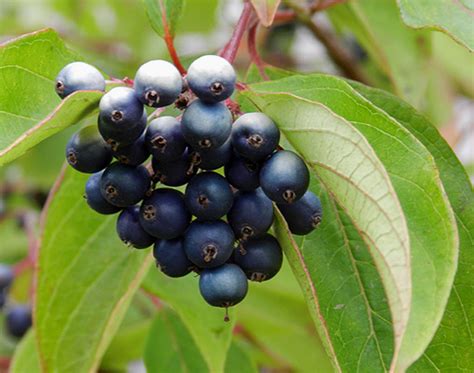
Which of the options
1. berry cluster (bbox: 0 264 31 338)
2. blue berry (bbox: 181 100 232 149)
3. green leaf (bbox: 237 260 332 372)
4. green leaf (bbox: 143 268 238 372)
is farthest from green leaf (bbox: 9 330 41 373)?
blue berry (bbox: 181 100 232 149)

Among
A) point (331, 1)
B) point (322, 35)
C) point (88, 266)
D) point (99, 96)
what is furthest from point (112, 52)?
point (99, 96)

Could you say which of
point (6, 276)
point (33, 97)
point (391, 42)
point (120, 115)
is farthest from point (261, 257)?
point (6, 276)

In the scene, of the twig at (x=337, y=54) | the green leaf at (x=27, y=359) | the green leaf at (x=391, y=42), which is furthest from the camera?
the twig at (x=337, y=54)

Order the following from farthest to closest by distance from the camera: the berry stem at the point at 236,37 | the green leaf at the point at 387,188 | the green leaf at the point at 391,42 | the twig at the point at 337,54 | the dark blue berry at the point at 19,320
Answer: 1. the dark blue berry at the point at 19,320
2. the twig at the point at 337,54
3. the green leaf at the point at 391,42
4. the berry stem at the point at 236,37
5. the green leaf at the point at 387,188

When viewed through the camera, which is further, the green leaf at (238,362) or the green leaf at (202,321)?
the green leaf at (238,362)

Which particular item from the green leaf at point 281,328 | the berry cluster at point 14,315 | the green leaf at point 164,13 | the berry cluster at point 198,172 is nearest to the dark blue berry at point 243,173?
the berry cluster at point 198,172

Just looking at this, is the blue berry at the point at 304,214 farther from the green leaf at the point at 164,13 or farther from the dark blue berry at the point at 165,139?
the green leaf at the point at 164,13

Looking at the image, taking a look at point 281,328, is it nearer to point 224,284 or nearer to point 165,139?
point 224,284

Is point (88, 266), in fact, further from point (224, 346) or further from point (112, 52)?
point (112, 52)

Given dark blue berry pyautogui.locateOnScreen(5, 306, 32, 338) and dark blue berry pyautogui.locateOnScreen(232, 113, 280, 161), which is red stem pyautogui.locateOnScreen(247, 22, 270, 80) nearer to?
dark blue berry pyautogui.locateOnScreen(232, 113, 280, 161)
